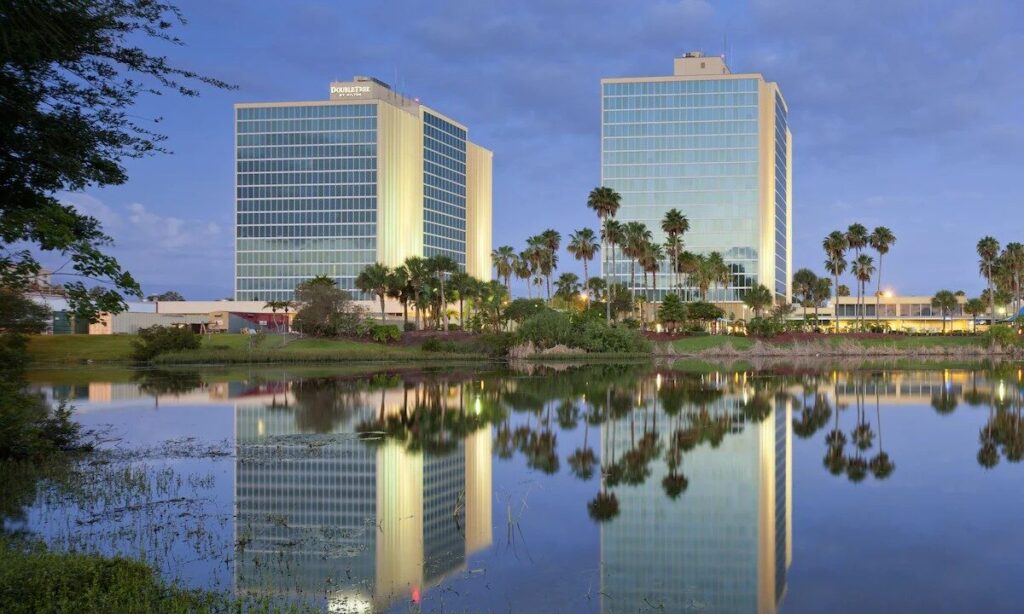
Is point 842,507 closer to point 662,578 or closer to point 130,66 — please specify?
point 662,578

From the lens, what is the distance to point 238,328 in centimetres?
14425

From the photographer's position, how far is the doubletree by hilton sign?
16138cm

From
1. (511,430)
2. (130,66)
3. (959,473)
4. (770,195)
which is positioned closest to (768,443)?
(959,473)

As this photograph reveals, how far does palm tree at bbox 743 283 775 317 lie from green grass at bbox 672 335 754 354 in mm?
31519

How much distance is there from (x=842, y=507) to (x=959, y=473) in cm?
647

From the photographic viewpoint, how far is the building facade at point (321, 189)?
523 ft

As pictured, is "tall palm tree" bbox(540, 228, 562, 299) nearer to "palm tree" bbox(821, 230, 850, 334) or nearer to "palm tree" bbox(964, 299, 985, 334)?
"palm tree" bbox(821, 230, 850, 334)

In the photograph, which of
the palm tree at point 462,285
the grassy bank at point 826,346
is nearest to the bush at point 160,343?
the palm tree at point 462,285

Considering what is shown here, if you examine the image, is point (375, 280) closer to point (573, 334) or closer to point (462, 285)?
point (462, 285)

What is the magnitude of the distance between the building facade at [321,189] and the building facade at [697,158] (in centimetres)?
3942

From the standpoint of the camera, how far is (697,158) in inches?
6127

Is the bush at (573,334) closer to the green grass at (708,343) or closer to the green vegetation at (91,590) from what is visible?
the green grass at (708,343)

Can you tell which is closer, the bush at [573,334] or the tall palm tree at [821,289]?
the bush at [573,334]

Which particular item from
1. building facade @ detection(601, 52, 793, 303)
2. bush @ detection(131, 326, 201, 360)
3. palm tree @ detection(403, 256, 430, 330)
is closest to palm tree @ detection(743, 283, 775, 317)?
building facade @ detection(601, 52, 793, 303)
